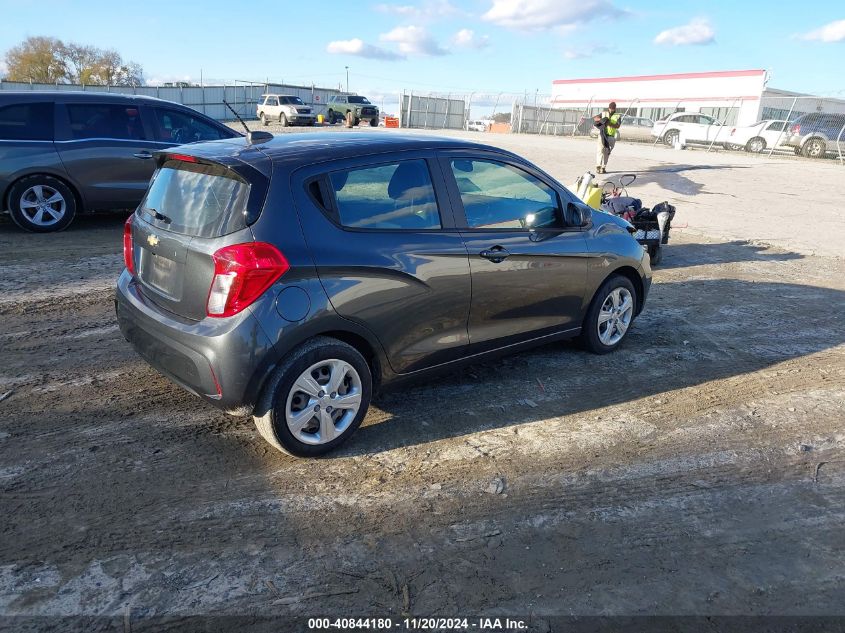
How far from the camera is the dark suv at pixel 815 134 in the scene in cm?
2566

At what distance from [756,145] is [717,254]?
71.5 feet

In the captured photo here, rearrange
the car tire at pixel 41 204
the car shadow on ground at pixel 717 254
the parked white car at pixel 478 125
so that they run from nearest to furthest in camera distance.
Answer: the car tire at pixel 41 204
the car shadow on ground at pixel 717 254
the parked white car at pixel 478 125

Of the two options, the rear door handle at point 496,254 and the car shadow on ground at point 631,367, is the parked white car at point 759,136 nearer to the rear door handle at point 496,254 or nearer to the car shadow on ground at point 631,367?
the car shadow on ground at point 631,367

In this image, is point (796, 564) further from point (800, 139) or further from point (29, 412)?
point (800, 139)

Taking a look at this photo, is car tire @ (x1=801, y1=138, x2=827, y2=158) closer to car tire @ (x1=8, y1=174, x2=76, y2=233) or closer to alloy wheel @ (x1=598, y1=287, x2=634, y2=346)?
alloy wheel @ (x1=598, y1=287, x2=634, y2=346)

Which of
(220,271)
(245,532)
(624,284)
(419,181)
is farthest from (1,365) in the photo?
(624,284)

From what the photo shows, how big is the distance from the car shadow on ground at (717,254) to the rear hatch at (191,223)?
21.4ft

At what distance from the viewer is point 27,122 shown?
8375 millimetres

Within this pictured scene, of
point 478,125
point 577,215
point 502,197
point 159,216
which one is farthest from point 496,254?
point 478,125

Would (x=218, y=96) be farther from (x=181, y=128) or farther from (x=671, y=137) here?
(x=181, y=128)

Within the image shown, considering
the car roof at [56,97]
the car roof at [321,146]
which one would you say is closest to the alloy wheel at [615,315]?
the car roof at [321,146]

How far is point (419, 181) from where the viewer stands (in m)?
4.08

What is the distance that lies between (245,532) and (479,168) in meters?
2.75

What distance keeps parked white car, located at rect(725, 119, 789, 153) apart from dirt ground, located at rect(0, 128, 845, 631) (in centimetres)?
2543
